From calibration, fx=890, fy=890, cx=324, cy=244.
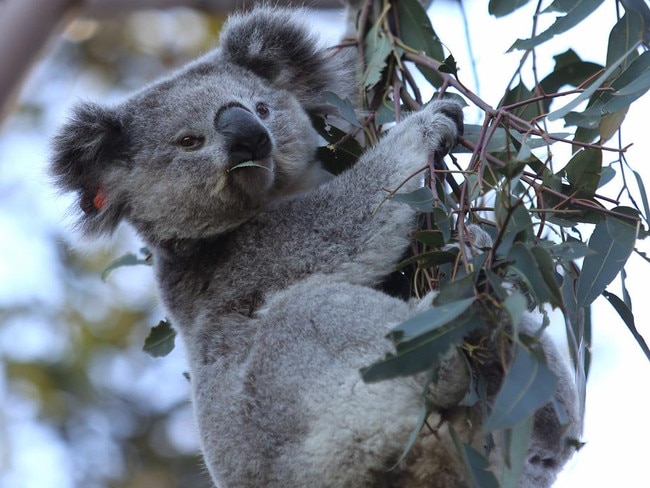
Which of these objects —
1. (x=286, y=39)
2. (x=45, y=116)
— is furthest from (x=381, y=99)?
(x=45, y=116)

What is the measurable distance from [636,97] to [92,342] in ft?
18.7

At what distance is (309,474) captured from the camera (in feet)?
8.45

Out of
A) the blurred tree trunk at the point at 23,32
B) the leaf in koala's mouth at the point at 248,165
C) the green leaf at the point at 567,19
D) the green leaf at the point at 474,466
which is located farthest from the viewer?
the leaf in koala's mouth at the point at 248,165

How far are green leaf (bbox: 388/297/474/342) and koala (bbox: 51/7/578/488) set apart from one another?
375 millimetres

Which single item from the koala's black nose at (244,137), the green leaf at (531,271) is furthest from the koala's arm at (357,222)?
the green leaf at (531,271)

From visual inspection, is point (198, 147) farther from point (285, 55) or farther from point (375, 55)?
point (375, 55)

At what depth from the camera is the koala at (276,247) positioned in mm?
2564

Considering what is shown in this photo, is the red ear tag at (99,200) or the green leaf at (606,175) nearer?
the green leaf at (606,175)

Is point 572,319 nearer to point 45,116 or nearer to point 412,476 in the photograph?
point 412,476

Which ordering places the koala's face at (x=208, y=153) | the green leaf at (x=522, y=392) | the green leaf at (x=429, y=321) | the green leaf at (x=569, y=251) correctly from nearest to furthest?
the green leaf at (x=522, y=392)
the green leaf at (x=429, y=321)
the green leaf at (x=569, y=251)
the koala's face at (x=208, y=153)

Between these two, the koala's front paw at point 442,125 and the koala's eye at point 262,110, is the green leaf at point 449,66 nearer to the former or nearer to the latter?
the koala's front paw at point 442,125

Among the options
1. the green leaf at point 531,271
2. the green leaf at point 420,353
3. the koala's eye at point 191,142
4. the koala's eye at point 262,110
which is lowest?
the green leaf at point 420,353

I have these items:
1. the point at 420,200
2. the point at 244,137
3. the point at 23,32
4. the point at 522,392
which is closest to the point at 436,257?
the point at 420,200

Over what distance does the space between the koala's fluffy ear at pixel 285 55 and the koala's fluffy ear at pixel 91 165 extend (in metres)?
0.64
